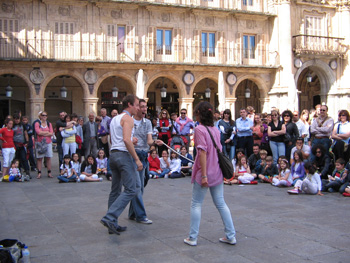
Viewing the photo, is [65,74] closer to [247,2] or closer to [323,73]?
[247,2]

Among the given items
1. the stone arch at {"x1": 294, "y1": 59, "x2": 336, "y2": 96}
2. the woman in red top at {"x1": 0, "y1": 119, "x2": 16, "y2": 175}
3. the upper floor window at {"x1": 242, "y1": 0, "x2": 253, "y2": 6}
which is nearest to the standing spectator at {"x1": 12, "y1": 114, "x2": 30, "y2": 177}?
the woman in red top at {"x1": 0, "y1": 119, "x2": 16, "y2": 175}

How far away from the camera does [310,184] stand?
935 centimetres

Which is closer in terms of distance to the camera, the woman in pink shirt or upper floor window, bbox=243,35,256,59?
the woman in pink shirt

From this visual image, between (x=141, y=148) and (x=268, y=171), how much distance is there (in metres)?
5.37

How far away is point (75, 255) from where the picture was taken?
5.35 m

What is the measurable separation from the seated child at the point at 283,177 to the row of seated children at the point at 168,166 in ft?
9.75

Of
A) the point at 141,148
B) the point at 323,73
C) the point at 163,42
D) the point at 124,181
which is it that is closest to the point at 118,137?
the point at 124,181

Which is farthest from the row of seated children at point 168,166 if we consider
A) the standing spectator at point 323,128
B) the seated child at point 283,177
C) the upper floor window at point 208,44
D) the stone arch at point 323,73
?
the stone arch at point 323,73

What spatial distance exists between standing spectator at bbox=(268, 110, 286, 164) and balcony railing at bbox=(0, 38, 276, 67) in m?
15.2

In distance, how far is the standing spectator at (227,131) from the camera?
13.1 meters

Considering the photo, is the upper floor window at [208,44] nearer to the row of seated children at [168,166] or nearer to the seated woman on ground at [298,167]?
the row of seated children at [168,166]

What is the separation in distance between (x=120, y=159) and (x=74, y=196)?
12.3 ft

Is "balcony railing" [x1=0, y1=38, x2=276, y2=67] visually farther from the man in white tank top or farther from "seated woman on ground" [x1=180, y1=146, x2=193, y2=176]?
the man in white tank top

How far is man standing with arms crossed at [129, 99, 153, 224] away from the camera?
6934 mm
